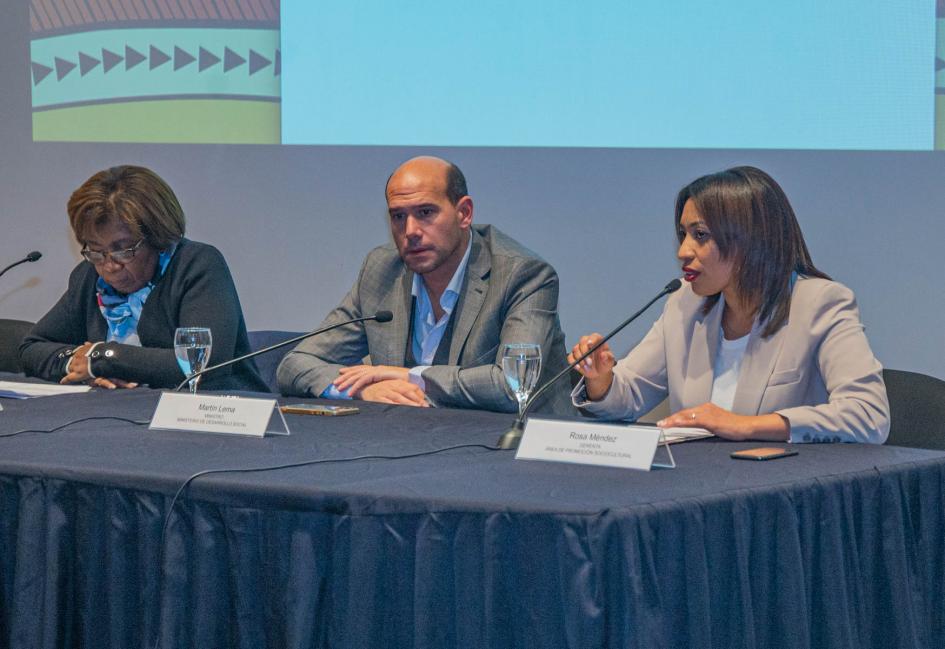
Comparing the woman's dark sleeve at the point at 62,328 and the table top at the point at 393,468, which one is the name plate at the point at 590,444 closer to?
the table top at the point at 393,468

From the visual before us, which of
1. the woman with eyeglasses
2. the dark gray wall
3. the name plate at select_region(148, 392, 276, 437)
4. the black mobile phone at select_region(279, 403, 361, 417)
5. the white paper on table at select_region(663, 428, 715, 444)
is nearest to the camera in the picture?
the white paper on table at select_region(663, 428, 715, 444)

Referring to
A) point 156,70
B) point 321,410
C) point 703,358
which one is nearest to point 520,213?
point 156,70

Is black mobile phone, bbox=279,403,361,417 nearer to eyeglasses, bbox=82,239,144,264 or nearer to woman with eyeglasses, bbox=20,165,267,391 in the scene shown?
woman with eyeglasses, bbox=20,165,267,391

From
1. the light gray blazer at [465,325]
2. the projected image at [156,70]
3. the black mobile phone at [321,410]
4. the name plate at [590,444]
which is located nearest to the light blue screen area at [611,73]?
the projected image at [156,70]

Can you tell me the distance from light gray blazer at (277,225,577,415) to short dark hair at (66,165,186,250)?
1.62 feet

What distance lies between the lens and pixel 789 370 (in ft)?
7.72

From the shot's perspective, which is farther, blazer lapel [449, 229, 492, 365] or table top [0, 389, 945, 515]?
blazer lapel [449, 229, 492, 365]

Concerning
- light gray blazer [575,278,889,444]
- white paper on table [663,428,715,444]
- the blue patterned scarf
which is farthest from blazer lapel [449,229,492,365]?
white paper on table [663,428,715,444]

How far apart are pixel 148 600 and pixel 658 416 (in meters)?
2.38

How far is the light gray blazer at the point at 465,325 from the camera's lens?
2.87m

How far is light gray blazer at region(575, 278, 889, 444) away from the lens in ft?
6.91

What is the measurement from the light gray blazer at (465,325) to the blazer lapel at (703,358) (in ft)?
1.48

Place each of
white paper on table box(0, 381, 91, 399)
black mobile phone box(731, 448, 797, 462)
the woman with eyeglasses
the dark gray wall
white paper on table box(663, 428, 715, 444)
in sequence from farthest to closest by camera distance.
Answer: the dark gray wall < the woman with eyeglasses < white paper on table box(0, 381, 91, 399) < white paper on table box(663, 428, 715, 444) < black mobile phone box(731, 448, 797, 462)

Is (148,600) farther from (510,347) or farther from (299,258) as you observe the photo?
(299,258)
